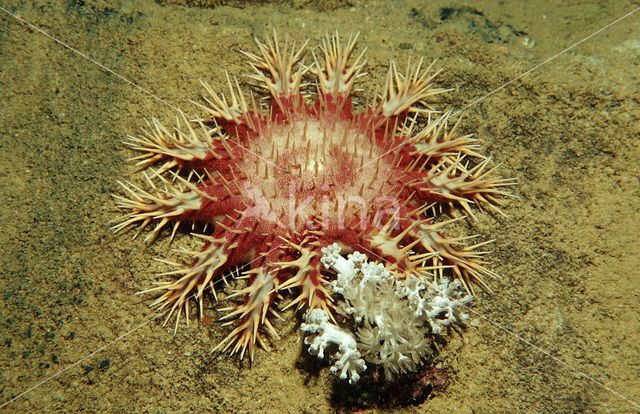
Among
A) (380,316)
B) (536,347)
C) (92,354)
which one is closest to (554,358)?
(536,347)

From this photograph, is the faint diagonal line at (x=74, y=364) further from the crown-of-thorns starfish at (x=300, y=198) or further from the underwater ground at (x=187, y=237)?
the crown-of-thorns starfish at (x=300, y=198)

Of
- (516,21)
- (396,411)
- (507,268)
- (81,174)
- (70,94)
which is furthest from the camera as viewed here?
(516,21)

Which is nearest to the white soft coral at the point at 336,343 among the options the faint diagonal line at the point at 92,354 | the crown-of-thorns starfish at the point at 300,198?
the crown-of-thorns starfish at the point at 300,198

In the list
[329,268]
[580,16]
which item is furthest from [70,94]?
[580,16]

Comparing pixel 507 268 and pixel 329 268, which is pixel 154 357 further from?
pixel 507 268

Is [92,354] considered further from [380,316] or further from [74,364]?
[380,316]
